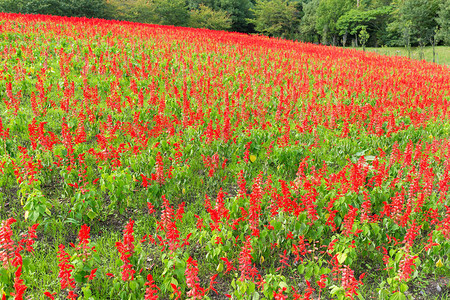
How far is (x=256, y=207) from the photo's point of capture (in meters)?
3.59

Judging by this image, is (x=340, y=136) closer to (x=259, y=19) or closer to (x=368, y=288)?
(x=368, y=288)

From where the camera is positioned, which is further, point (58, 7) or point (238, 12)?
point (238, 12)

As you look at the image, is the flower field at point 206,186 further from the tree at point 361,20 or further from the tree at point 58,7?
the tree at point 361,20

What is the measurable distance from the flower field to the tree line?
17495 mm

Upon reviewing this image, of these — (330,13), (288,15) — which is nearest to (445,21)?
(330,13)

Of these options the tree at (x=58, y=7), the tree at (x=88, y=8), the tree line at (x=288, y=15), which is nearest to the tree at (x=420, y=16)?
the tree line at (x=288, y=15)

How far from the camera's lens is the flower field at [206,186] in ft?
10.0

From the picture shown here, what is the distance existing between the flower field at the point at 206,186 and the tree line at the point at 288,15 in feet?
57.4

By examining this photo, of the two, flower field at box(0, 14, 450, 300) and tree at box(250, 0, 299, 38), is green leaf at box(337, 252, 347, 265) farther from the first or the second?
tree at box(250, 0, 299, 38)

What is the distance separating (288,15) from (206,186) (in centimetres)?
4408

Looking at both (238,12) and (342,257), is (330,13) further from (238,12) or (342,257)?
(342,257)

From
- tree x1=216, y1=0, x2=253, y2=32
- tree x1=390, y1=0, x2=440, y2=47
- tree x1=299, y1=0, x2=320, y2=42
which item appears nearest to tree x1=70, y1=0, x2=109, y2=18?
tree x1=216, y1=0, x2=253, y2=32

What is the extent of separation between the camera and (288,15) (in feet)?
142

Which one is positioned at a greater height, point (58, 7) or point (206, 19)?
point (206, 19)
